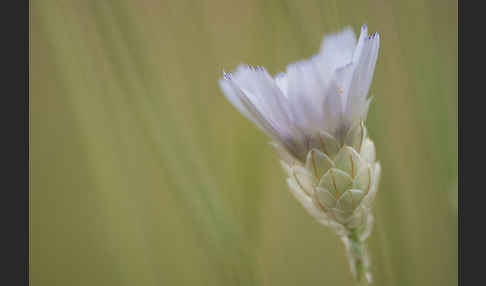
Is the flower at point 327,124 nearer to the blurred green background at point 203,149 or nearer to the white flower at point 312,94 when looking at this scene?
the white flower at point 312,94

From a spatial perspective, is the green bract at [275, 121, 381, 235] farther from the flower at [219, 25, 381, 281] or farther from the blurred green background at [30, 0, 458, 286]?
the blurred green background at [30, 0, 458, 286]

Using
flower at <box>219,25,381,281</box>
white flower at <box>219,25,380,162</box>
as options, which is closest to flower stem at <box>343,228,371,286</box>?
flower at <box>219,25,381,281</box>

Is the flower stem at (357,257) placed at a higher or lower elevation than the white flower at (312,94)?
lower

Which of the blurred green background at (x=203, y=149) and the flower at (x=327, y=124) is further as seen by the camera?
the blurred green background at (x=203, y=149)

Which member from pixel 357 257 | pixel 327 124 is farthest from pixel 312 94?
pixel 357 257

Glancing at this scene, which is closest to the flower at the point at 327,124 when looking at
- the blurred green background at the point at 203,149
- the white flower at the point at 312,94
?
the white flower at the point at 312,94

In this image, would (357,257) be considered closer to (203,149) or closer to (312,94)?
(312,94)
